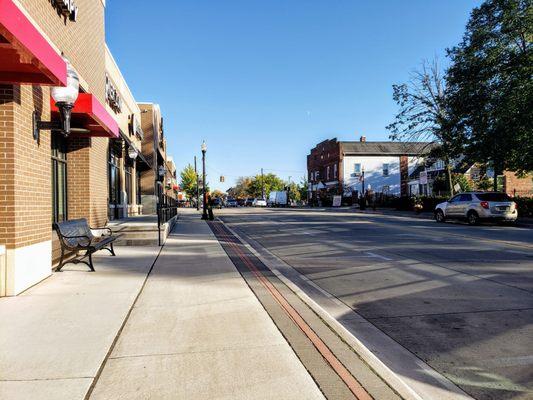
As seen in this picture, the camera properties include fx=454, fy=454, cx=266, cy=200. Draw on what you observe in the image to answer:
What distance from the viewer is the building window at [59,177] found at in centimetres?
1079

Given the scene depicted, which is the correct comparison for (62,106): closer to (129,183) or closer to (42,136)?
(42,136)

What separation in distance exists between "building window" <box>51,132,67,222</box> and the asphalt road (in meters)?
5.58

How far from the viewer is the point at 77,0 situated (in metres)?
11.5

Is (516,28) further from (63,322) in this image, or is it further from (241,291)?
(63,322)

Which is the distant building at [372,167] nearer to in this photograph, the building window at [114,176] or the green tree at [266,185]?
the building window at [114,176]

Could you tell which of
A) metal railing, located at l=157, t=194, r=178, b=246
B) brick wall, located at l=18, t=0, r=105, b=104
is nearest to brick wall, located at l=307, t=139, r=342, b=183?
metal railing, located at l=157, t=194, r=178, b=246

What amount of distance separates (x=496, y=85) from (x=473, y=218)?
8.79 meters

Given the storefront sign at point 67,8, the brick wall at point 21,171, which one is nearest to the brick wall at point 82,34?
the storefront sign at point 67,8

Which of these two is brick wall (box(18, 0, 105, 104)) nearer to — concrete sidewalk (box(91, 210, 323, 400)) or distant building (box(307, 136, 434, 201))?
concrete sidewalk (box(91, 210, 323, 400))

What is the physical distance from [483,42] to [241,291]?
25648 millimetres

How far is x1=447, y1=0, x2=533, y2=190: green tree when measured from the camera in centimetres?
2373

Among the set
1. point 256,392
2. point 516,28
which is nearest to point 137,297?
point 256,392

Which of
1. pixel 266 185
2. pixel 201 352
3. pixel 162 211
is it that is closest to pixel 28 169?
pixel 201 352

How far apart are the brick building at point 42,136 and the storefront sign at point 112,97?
2681mm
